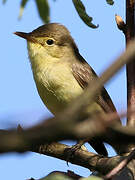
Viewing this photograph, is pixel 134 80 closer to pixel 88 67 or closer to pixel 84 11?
pixel 84 11

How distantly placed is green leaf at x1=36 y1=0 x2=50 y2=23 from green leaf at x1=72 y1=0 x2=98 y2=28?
23cm

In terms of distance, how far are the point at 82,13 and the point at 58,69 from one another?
2.20 m

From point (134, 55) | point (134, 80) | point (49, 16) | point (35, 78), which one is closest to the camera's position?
point (134, 55)

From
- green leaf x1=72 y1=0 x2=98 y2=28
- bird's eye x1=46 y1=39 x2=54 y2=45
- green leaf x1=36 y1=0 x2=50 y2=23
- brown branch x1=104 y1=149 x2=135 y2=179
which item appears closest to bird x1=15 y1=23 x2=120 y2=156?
bird's eye x1=46 y1=39 x2=54 y2=45

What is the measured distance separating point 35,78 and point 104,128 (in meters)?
4.43

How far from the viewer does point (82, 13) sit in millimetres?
2904

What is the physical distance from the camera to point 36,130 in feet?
2.13

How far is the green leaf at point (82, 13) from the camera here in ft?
9.30

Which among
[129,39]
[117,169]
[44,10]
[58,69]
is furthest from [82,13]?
[58,69]

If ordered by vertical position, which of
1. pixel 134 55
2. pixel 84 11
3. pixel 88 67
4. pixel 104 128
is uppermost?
A: pixel 84 11

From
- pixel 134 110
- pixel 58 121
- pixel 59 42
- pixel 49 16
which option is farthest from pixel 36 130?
pixel 59 42

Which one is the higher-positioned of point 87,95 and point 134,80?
point 87,95

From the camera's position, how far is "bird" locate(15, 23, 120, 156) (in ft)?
15.7

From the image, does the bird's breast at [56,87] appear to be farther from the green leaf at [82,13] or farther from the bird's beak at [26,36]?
the green leaf at [82,13]
